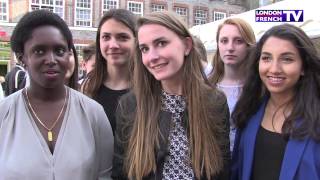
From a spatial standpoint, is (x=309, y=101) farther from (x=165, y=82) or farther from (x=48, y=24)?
(x=48, y=24)

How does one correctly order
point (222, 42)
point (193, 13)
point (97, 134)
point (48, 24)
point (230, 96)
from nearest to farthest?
point (48, 24)
point (97, 134)
point (230, 96)
point (222, 42)
point (193, 13)

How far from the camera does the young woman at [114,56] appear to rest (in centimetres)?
318

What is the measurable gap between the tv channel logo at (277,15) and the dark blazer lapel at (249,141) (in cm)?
392

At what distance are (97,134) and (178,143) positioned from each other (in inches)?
18.9

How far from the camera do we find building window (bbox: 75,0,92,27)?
1125 inches

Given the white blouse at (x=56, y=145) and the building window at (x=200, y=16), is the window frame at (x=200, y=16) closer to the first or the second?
the building window at (x=200, y=16)

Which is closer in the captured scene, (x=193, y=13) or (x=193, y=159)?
(x=193, y=159)

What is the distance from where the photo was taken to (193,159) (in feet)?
7.85

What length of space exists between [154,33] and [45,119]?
2.57ft

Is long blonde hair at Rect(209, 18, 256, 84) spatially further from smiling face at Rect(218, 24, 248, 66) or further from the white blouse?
the white blouse

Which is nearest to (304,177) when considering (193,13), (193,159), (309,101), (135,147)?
→ (309,101)

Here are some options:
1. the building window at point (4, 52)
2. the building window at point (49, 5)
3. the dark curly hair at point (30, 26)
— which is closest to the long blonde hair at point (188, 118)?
the dark curly hair at point (30, 26)

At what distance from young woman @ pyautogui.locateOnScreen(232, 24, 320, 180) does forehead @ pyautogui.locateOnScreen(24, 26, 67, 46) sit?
1.27 meters

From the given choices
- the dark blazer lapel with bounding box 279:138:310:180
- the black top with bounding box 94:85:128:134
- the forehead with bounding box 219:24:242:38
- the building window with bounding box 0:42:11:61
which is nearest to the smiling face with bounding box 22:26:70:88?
the black top with bounding box 94:85:128:134
